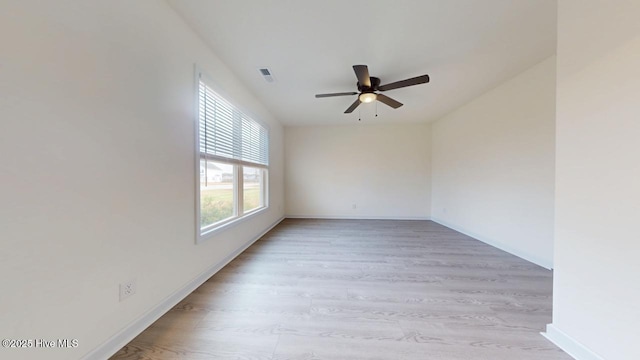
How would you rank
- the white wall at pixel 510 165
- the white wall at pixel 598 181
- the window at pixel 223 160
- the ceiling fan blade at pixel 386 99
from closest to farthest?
the white wall at pixel 598 181 → the window at pixel 223 160 → the white wall at pixel 510 165 → the ceiling fan blade at pixel 386 99

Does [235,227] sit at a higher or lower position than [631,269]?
lower

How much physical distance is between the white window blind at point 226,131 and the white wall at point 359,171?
1.80m

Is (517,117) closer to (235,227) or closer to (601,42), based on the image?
(601,42)

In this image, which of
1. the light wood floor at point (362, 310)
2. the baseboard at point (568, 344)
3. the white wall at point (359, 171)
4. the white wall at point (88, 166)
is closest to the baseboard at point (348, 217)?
the white wall at point (359, 171)

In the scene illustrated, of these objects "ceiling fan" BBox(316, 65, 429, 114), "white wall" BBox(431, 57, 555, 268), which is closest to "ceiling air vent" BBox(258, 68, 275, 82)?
"ceiling fan" BBox(316, 65, 429, 114)

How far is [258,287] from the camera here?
6.68ft

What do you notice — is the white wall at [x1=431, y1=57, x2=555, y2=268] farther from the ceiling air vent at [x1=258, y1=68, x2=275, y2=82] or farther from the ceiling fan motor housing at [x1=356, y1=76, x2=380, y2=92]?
the ceiling air vent at [x1=258, y1=68, x2=275, y2=82]

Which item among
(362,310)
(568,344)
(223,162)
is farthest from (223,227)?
(568,344)

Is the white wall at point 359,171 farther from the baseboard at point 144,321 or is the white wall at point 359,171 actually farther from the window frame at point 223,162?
the baseboard at point 144,321

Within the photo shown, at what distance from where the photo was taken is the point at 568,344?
4.22 feet

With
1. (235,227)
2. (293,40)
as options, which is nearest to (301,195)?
(235,227)

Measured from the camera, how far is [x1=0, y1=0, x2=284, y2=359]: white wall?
34.9 inches

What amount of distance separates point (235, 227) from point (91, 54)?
2.16 metres

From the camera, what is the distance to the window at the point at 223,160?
2184mm
